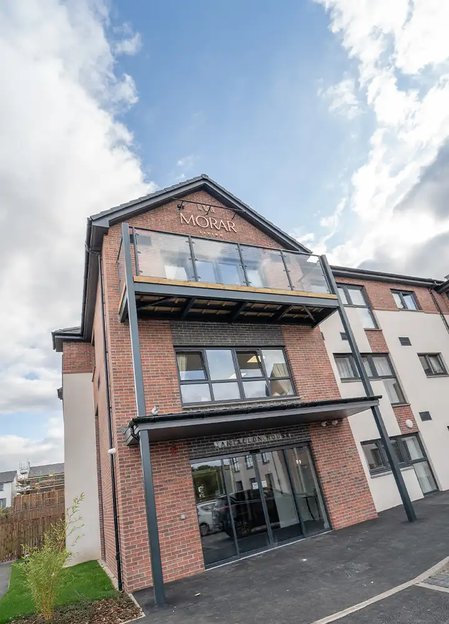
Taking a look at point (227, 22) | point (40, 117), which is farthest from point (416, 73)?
point (40, 117)

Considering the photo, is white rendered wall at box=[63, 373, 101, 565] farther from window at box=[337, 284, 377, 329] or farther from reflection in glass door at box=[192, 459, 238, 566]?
window at box=[337, 284, 377, 329]

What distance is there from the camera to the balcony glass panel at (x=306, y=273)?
32.1ft

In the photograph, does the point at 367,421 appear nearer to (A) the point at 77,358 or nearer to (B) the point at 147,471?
(B) the point at 147,471

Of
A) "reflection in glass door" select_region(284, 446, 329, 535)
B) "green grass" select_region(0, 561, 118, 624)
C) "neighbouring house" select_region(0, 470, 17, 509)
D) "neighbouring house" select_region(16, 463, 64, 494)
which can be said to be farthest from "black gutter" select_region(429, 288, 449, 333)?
"neighbouring house" select_region(0, 470, 17, 509)

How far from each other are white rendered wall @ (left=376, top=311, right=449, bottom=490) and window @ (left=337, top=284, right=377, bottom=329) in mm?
454

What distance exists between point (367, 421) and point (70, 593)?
893 cm

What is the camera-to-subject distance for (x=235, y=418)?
6.68 metres

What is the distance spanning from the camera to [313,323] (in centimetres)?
1075

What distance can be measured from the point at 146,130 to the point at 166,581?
47.7 feet

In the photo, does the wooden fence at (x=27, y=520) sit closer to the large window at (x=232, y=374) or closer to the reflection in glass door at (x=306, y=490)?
the large window at (x=232, y=374)

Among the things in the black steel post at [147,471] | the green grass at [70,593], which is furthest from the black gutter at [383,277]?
the green grass at [70,593]

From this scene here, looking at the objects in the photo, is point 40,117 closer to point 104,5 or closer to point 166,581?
point 104,5

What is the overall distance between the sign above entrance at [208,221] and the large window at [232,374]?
4.41 metres

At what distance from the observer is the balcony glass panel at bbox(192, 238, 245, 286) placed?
8.53 meters
